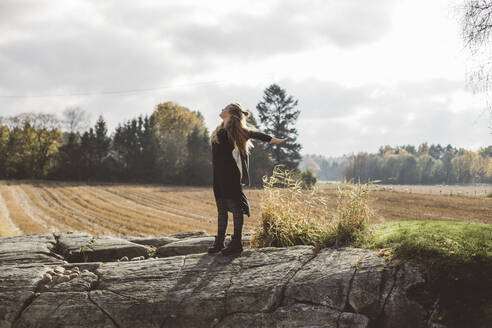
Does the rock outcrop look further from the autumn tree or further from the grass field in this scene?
the autumn tree

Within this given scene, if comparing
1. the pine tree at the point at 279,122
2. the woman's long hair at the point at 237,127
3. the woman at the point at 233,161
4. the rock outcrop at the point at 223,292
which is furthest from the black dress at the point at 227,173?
the pine tree at the point at 279,122

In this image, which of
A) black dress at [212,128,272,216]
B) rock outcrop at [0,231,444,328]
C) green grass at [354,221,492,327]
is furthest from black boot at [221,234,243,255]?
green grass at [354,221,492,327]

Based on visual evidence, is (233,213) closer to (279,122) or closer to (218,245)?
(218,245)

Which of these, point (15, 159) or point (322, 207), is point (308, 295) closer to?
point (322, 207)

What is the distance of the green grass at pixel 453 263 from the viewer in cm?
335

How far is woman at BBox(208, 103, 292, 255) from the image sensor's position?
4801 millimetres

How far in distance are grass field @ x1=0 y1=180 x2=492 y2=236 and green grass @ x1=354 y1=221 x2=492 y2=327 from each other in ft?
3.71

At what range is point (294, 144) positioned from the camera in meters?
35.8

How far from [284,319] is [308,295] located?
0.39 meters

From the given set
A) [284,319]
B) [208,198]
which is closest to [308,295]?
[284,319]

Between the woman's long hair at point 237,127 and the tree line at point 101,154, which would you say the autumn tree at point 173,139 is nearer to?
the tree line at point 101,154

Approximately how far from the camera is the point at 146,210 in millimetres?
22531

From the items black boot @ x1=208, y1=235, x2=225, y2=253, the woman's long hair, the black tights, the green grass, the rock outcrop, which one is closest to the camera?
the green grass

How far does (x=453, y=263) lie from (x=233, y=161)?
3.05 meters
